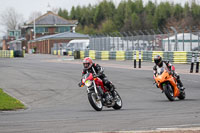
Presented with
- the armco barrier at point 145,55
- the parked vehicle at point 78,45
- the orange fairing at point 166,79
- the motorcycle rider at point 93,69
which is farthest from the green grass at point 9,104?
the parked vehicle at point 78,45

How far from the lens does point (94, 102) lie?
38.8ft

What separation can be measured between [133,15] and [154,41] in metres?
75.0

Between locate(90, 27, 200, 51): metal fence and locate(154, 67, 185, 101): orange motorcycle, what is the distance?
1893 cm

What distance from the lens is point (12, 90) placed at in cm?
1878

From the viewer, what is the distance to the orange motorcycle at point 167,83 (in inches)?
549

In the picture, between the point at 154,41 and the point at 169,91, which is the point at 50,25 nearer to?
the point at 154,41

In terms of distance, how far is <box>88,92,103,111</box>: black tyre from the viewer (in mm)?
11719

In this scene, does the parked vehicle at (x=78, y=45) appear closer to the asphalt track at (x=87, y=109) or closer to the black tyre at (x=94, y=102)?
the asphalt track at (x=87, y=109)

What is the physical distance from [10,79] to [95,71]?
12209mm

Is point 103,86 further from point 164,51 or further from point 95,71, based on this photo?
point 164,51

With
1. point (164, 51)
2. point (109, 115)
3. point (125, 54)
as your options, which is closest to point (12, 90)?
point (109, 115)

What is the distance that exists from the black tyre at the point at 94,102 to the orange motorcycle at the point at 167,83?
265cm

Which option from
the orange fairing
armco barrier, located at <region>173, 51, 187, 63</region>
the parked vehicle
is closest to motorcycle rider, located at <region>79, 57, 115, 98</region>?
the orange fairing

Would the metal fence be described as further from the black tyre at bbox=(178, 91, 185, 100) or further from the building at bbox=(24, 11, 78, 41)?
the building at bbox=(24, 11, 78, 41)
